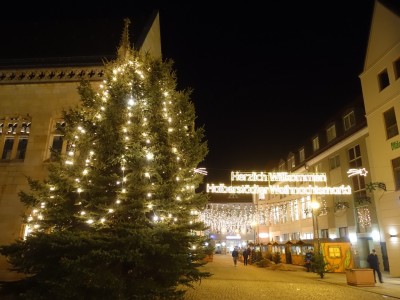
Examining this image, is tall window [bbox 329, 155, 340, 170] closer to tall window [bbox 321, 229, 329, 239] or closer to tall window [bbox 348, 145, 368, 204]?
tall window [bbox 348, 145, 368, 204]

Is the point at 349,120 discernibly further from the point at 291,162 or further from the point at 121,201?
the point at 121,201

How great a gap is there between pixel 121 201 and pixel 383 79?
20561 mm

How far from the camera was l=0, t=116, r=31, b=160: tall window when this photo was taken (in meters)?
15.4

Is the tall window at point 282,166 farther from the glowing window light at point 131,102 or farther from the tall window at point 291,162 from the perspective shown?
the glowing window light at point 131,102

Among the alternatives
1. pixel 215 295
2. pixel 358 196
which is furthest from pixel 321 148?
pixel 215 295

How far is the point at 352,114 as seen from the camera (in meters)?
28.8

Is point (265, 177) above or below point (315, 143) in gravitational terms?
below

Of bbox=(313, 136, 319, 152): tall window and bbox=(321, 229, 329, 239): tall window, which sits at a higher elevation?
bbox=(313, 136, 319, 152): tall window

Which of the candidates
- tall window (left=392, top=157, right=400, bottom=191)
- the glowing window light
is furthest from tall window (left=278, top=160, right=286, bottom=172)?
the glowing window light

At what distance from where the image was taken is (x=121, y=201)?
31.2 feet

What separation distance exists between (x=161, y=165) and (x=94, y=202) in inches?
95.2

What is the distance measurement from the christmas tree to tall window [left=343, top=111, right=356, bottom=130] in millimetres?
21407

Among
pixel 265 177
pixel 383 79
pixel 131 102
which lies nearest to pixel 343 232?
pixel 265 177

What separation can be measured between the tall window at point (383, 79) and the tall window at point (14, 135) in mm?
21806
